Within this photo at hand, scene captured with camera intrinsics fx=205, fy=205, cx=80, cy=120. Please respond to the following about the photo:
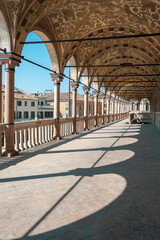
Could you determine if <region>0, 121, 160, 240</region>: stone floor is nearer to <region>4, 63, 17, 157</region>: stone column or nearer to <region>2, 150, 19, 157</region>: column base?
<region>2, 150, 19, 157</region>: column base

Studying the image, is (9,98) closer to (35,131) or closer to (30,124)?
(30,124)

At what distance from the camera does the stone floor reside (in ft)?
8.77

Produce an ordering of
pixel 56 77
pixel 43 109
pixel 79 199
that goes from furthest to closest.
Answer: pixel 43 109 < pixel 56 77 < pixel 79 199

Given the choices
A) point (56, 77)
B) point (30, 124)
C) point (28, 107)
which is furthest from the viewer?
point (28, 107)

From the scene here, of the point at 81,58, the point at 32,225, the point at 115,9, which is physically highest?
the point at 115,9

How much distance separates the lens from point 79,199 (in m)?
3.59

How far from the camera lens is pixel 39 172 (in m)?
5.15

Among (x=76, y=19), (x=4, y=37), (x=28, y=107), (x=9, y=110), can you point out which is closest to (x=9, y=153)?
(x=9, y=110)

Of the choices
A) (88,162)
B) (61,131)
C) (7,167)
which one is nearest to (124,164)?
(88,162)

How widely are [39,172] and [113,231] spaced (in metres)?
2.89

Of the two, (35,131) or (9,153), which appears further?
(35,131)

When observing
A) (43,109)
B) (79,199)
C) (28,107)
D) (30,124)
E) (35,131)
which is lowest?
(79,199)

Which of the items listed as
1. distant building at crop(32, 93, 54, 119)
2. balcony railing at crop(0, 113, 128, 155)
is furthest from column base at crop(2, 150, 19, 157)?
distant building at crop(32, 93, 54, 119)

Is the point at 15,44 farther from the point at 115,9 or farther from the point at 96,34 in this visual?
the point at 96,34
